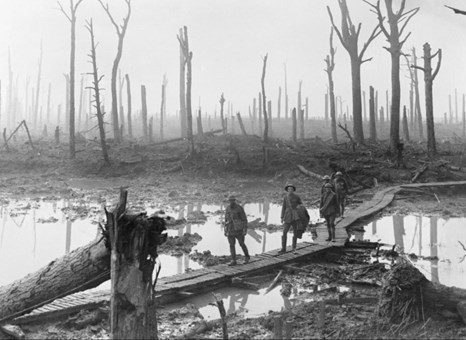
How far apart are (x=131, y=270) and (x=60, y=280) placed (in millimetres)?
1214

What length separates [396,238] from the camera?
41.2 ft

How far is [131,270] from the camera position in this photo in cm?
489

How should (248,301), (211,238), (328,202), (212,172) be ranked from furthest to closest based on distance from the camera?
(212,172) < (211,238) < (328,202) < (248,301)

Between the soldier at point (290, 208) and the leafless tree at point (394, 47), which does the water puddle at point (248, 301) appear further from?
the leafless tree at point (394, 47)

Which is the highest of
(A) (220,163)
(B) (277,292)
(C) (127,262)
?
(A) (220,163)

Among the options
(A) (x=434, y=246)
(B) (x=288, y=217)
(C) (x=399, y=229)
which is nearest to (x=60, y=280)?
(B) (x=288, y=217)

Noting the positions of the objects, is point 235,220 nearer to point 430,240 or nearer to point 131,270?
point 131,270

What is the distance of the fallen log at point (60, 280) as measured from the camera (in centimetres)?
534

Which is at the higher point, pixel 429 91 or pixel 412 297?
pixel 429 91

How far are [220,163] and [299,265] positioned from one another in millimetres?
15449

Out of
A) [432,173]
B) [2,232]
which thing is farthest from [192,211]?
[432,173]

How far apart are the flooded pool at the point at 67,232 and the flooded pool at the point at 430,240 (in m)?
2.21

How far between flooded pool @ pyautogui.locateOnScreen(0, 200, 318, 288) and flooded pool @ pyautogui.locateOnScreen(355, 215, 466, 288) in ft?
7.26

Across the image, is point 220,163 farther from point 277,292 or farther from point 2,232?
point 277,292
